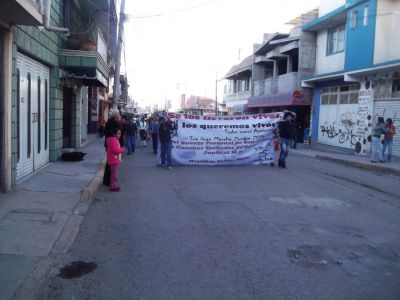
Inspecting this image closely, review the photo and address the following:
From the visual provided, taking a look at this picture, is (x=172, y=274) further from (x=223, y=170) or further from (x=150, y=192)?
(x=223, y=170)

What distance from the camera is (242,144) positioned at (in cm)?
1537

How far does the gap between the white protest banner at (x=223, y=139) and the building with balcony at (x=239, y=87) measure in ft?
Result: 93.0

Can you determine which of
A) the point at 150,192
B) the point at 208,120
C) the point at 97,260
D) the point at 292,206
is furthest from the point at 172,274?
the point at 208,120

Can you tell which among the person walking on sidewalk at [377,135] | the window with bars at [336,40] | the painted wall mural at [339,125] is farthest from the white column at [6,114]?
the window with bars at [336,40]

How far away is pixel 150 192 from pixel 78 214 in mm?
2632

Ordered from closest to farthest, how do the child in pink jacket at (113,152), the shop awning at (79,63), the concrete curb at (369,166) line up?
the child in pink jacket at (113,152), the shop awning at (79,63), the concrete curb at (369,166)

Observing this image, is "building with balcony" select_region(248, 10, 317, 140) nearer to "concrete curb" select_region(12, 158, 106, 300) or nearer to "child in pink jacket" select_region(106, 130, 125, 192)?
"child in pink jacket" select_region(106, 130, 125, 192)

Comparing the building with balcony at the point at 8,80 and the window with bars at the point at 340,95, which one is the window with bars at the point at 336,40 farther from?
the building with balcony at the point at 8,80

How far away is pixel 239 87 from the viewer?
51625 mm

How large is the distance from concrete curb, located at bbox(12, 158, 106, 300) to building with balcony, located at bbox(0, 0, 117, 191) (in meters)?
1.48

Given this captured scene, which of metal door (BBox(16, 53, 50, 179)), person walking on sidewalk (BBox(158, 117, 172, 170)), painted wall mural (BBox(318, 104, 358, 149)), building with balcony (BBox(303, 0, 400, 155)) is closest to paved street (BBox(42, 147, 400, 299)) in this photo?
metal door (BBox(16, 53, 50, 179))

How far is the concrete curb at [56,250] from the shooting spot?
4.45 meters

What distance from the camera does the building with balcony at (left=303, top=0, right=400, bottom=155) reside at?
20.7 metres

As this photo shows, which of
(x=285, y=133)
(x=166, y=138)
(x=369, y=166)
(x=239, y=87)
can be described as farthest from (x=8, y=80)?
(x=239, y=87)
